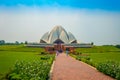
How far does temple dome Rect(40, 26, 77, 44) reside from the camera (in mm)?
80375

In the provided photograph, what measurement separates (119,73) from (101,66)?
12.3 ft

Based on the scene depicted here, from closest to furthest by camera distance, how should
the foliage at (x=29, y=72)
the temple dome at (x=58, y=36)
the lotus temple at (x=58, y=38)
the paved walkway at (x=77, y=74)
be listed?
the foliage at (x=29, y=72) < the paved walkway at (x=77, y=74) < the lotus temple at (x=58, y=38) < the temple dome at (x=58, y=36)

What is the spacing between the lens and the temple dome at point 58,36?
80375mm

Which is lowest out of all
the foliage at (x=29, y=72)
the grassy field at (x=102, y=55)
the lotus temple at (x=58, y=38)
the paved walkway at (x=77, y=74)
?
the paved walkway at (x=77, y=74)

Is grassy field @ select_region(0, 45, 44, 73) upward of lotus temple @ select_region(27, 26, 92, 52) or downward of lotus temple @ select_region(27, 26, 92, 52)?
downward

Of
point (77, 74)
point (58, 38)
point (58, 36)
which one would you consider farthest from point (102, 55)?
point (58, 36)

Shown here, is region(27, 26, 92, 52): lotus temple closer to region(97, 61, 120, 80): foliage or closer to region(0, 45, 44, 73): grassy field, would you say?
region(0, 45, 44, 73): grassy field

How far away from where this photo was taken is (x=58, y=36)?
81062mm

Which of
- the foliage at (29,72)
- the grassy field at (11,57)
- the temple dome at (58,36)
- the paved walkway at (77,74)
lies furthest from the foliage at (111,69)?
the temple dome at (58,36)

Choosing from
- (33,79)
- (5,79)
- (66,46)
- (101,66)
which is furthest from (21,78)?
(66,46)

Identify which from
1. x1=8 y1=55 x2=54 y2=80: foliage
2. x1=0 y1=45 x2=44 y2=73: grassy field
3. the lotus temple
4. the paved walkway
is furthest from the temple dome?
x1=8 y1=55 x2=54 y2=80: foliage

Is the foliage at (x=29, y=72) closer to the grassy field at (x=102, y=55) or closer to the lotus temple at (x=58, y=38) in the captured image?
the grassy field at (x=102, y=55)

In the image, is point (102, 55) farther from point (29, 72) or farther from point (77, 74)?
point (29, 72)

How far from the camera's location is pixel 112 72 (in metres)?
12.3
